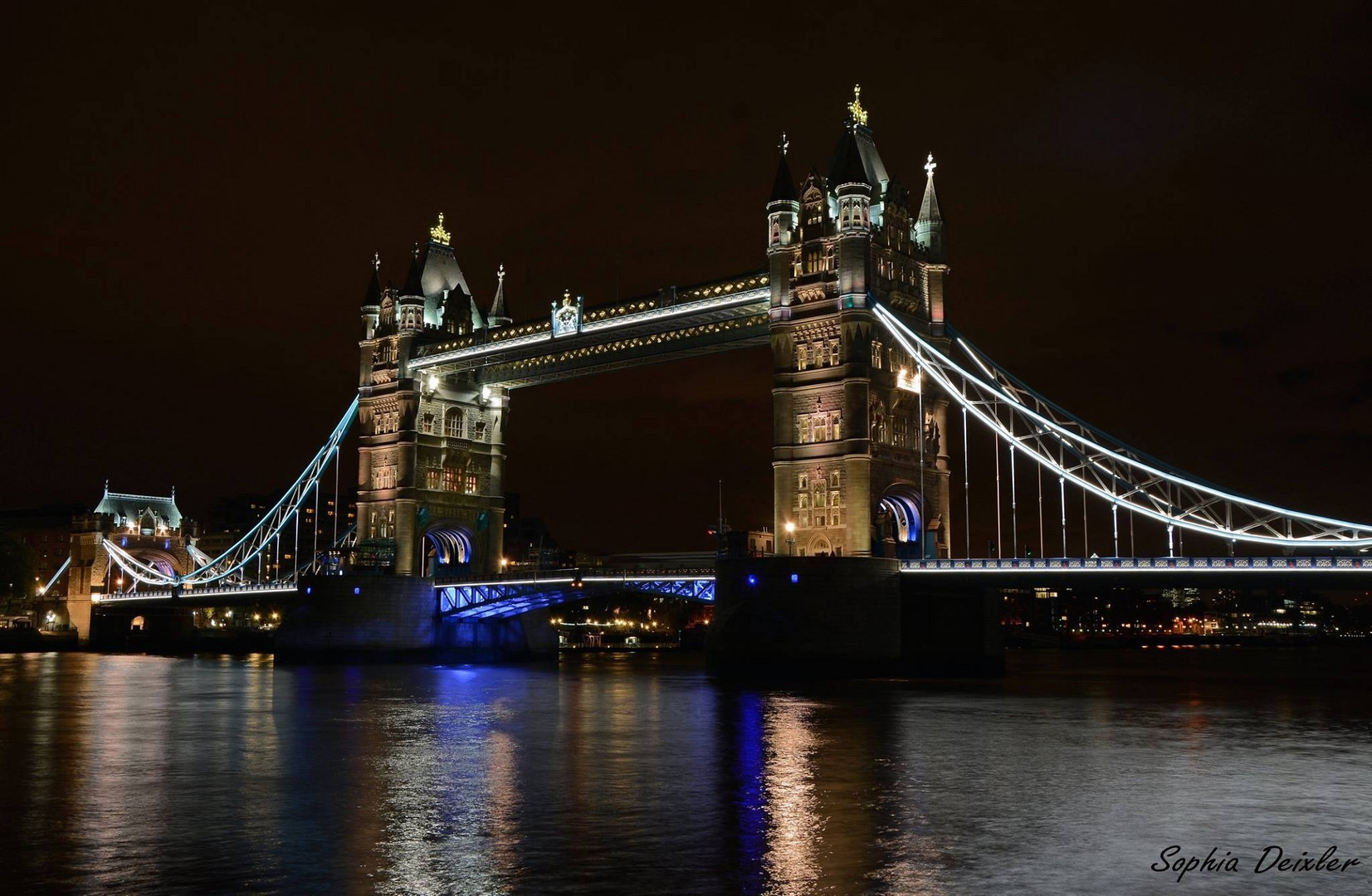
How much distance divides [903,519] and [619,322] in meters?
17.5

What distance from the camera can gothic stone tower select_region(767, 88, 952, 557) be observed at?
6000 centimetres

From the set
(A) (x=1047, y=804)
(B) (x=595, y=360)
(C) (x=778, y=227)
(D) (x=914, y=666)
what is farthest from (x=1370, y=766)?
(B) (x=595, y=360)

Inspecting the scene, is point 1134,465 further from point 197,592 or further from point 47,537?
point 47,537

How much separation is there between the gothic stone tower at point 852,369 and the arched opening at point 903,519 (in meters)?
0.06

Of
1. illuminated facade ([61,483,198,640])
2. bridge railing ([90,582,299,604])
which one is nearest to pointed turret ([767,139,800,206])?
bridge railing ([90,582,299,604])

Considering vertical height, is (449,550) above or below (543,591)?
above

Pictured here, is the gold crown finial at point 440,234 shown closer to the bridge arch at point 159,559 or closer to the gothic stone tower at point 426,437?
the gothic stone tower at point 426,437

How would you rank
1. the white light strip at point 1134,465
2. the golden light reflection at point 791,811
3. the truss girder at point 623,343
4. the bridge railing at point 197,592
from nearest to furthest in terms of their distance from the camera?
the golden light reflection at point 791,811 < the white light strip at point 1134,465 < the truss girder at point 623,343 < the bridge railing at point 197,592

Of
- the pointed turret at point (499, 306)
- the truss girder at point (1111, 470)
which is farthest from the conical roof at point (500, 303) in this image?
the truss girder at point (1111, 470)

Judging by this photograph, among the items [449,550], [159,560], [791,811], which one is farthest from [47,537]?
[791,811]

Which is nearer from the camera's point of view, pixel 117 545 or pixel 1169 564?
pixel 1169 564

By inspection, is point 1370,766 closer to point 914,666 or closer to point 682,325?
point 914,666

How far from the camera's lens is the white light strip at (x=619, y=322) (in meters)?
65.1

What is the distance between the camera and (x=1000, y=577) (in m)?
53.8
